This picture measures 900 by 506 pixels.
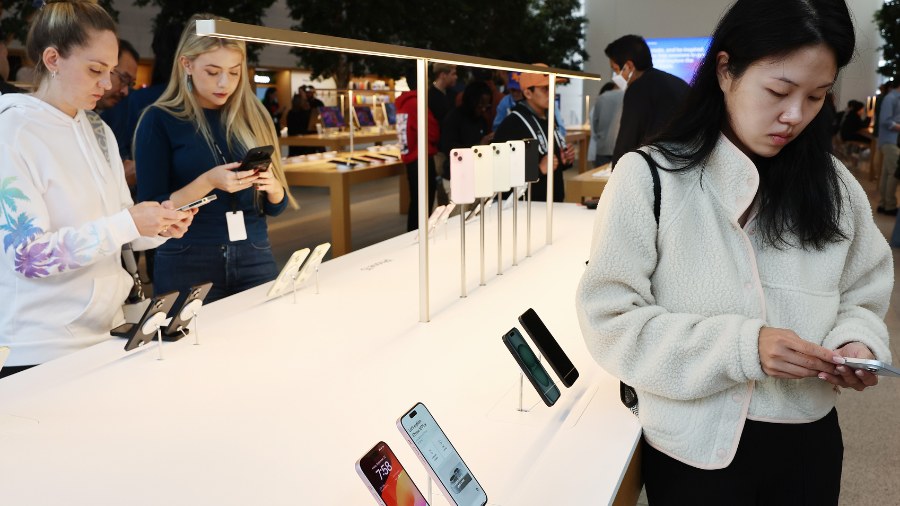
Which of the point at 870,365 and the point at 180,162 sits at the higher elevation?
the point at 180,162

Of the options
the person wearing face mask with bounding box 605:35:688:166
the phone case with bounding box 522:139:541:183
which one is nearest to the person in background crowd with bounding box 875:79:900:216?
the person wearing face mask with bounding box 605:35:688:166

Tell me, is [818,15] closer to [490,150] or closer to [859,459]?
[490,150]

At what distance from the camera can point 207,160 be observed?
2.34 m

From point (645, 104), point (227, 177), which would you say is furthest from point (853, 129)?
point (227, 177)

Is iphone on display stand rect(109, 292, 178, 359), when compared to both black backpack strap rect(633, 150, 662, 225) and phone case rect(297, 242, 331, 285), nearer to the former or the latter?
phone case rect(297, 242, 331, 285)

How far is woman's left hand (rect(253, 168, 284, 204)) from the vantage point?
226 centimetres

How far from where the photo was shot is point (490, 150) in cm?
237

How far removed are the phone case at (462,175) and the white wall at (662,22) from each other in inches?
Result: 624

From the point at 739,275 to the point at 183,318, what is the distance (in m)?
1.21

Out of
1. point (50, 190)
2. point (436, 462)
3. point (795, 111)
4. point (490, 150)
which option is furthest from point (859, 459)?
point (50, 190)

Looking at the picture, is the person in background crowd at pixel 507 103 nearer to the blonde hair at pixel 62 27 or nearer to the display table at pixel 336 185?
the display table at pixel 336 185

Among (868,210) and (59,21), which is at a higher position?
(59,21)

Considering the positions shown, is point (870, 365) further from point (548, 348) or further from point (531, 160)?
point (531, 160)

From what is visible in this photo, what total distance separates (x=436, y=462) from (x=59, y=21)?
4.60 feet
